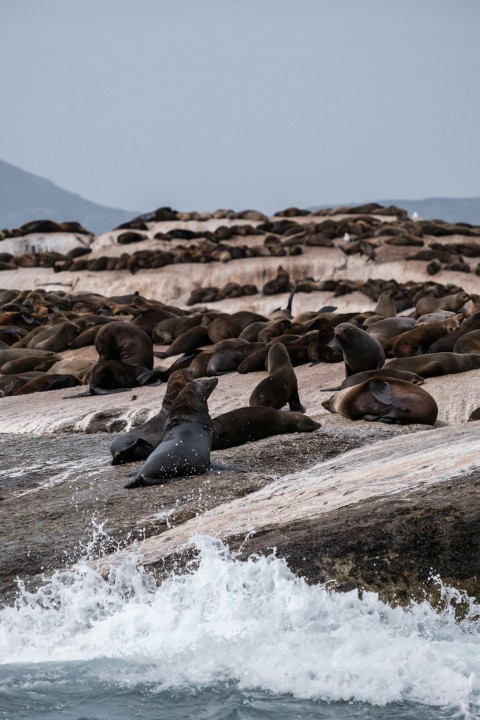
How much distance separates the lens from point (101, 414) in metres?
11.5

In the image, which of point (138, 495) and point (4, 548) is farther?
point (138, 495)

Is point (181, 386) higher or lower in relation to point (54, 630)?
higher

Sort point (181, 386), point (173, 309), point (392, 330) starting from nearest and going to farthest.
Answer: point (181, 386) < point (392, 330) < point (173, 309)

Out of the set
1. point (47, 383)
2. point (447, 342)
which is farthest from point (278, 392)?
point (47, 383)

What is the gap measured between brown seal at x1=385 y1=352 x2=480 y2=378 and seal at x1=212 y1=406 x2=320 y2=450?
9.85 feet

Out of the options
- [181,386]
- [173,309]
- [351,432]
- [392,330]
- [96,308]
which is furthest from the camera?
[96,308]

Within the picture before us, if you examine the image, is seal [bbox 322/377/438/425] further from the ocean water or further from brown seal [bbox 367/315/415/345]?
brown seal [bbox 367/315/415/345]

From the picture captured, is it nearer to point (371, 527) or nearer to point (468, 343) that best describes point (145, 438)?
point (371, 527)

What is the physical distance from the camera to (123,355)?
1348 cm

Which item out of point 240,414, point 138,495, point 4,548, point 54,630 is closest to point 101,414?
point 240,414

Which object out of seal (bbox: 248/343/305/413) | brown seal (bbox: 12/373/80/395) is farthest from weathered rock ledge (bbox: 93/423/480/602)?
brown seal (bbox: 12/373/80/395)

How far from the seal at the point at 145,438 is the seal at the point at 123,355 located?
465 cm

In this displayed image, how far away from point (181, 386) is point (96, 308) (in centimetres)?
1646

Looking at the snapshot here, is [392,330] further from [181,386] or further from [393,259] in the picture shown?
[393,259]
